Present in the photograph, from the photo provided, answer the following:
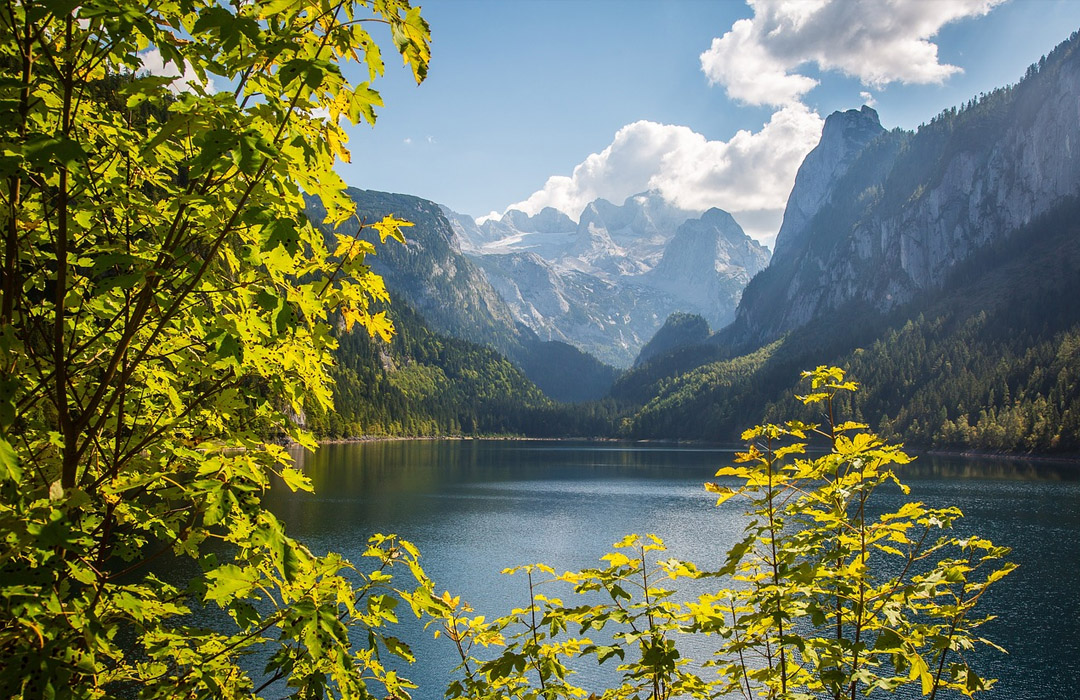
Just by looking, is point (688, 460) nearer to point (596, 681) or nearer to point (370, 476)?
point (370, 476)

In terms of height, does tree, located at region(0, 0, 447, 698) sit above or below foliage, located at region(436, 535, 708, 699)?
above

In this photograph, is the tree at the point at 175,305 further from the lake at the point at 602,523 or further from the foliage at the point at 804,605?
the lake at the point at 602,523

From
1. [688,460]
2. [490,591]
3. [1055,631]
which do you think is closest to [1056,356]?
[688,460]

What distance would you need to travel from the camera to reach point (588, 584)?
392 centimetres

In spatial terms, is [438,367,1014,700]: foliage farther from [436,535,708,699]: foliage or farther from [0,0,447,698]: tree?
[0,0,447,698]: tree

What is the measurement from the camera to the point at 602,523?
59.1 m

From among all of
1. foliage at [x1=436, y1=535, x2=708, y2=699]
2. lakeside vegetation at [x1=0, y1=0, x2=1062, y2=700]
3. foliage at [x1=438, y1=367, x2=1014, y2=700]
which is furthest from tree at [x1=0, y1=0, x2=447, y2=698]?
foliage at [x1=438, y1=367, x2=1014, y2=700]

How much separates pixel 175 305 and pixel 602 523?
5912 centimetres

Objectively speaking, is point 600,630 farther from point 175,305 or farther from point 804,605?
point 175,305

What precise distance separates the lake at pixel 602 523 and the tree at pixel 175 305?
23309 mm

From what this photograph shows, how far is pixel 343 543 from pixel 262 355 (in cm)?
4376

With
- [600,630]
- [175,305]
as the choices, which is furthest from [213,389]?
[600,630]

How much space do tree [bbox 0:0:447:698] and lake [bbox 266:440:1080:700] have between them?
76.5 feet

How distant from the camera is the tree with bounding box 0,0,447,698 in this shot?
96.0 inches
